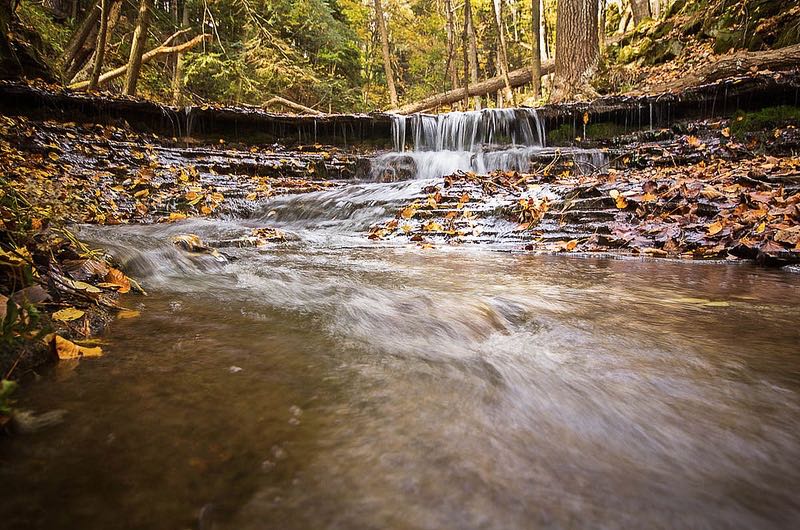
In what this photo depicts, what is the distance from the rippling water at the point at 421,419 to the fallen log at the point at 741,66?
9.03m

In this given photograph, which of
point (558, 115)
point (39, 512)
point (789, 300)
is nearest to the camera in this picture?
point (39, 512)

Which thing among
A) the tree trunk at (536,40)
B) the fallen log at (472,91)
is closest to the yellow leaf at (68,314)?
the tree trunk at (536,40)

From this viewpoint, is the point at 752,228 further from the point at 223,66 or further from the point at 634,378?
the point at 223,66

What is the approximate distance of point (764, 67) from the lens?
313 inches

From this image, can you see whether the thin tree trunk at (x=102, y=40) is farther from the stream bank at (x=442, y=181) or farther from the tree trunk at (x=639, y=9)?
the tree trunk at (x=639, y=9)

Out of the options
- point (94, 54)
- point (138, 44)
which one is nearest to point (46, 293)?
point (138, 44)

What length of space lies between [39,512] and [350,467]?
0.43m

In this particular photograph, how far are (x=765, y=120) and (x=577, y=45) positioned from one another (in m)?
4.66

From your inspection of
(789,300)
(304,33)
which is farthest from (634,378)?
(304,33)

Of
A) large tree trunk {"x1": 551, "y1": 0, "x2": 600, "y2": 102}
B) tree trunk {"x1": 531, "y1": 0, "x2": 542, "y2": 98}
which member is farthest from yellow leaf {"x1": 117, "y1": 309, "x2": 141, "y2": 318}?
tree trunk {"x1": 531, "y1": 0, "x2": 542, "y2": 98}

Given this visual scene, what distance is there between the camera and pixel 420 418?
85cm

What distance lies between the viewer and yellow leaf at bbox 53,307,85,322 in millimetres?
1320

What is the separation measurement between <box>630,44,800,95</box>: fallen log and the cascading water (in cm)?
301

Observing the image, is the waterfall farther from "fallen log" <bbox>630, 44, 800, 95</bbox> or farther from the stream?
the stream
